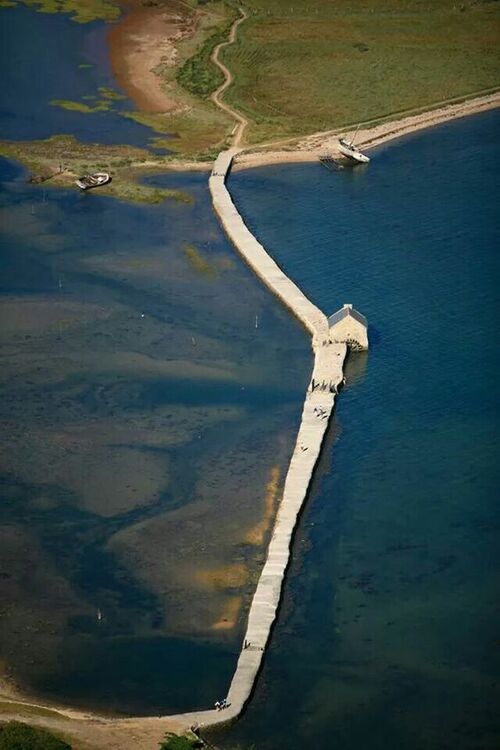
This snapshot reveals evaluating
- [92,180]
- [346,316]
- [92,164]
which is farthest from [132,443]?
[92,164]

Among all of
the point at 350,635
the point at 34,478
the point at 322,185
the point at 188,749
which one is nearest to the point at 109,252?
the point at 322,185

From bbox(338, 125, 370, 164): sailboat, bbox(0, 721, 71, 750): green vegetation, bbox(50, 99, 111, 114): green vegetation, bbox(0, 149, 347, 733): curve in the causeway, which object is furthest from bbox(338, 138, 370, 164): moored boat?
bbox(0, 721, 71, 750): green vegetation

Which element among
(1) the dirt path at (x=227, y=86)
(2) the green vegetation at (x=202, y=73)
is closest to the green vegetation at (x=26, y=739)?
(1) the dirt path at (x=227, y=86)

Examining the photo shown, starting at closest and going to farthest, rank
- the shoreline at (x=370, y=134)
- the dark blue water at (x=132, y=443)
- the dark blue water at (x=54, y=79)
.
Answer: the dark blue water at (x=132, y=443), the shoreline at (x=370, y=134), the dark blue water at (x=54, y=79)

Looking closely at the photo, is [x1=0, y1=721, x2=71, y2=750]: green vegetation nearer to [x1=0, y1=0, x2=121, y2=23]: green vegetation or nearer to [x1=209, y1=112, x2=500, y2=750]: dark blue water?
[x1=209, y1=112, x2=500, y2=750]: dark blue water

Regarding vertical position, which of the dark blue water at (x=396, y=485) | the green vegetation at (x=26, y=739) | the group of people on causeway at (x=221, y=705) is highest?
the dark blue water at (x=396, y=485)

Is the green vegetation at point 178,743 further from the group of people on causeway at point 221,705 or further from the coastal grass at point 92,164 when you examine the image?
the coastal grass at point 92,164
